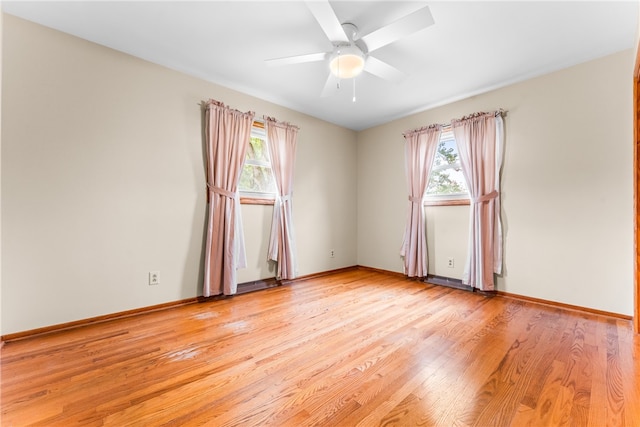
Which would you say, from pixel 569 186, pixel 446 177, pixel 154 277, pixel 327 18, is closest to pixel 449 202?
pixel 446 177

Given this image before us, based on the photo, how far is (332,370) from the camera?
5.09 ft

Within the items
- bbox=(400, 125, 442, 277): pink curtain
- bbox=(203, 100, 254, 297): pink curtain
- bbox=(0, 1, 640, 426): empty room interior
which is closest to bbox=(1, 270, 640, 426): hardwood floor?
bbox=(0, 1, 640, 426): empty room interior

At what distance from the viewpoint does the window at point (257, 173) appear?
3273mm

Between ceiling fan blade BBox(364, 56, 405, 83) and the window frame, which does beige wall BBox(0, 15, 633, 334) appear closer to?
the window frame

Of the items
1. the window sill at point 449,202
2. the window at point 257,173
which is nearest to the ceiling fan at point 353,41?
the window at point 257,173

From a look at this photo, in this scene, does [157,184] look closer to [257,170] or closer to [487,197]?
[257,170]

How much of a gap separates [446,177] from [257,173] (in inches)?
99.7

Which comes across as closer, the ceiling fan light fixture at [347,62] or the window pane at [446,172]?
the ceiling fan light fixture at [347,62]

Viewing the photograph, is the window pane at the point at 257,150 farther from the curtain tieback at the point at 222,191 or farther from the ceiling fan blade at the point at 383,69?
the ceiling fan blade at the point at 383,69

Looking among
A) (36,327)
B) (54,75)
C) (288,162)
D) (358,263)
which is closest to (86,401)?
(36,327)

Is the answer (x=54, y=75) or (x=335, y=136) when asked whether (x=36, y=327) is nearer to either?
(x=54, y=75)

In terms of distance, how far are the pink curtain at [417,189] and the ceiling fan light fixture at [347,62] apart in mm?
1830

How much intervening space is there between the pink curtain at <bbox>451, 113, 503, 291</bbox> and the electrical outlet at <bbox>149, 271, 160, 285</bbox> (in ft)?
11.2

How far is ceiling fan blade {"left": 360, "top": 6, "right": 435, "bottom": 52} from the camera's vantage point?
1.59 meters
